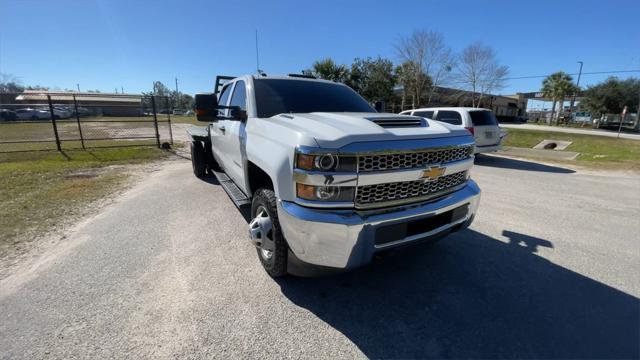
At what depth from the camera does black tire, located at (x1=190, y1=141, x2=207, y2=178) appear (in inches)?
263

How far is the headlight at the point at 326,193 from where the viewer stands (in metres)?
2.14

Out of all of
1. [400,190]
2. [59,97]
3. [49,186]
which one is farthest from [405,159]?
[59,97]

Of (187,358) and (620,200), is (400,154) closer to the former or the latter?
(187,358)

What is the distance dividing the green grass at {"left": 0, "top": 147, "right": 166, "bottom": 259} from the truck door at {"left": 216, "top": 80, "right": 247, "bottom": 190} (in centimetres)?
246

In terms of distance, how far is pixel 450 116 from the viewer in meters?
9.46

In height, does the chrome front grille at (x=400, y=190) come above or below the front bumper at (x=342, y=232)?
above

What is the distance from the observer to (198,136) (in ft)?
20.4

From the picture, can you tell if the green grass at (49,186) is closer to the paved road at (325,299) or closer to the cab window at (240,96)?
the paved road at (325,299)

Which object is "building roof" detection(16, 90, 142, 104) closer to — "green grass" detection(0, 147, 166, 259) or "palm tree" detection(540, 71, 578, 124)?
"green grass" detection(0, 147, 166, 259)

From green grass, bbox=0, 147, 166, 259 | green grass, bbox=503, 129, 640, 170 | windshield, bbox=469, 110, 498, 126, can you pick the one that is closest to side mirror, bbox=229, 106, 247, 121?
green grass, bbox=0, 147, 166, 259

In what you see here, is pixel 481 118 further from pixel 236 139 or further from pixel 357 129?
pixel 357 129

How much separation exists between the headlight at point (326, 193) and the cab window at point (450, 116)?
8.17 meters

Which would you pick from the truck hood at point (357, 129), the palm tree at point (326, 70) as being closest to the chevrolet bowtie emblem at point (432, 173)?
the truck hood at point (357, 129)

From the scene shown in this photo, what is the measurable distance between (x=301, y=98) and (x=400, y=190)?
73.4 inches
